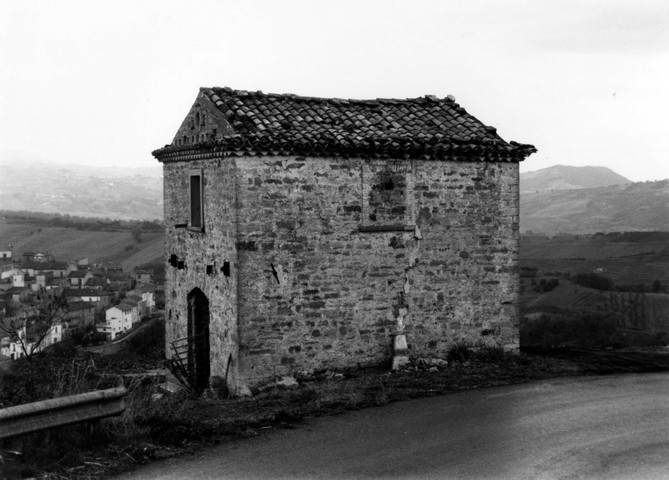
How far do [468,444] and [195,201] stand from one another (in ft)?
26.4

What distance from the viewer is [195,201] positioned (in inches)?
587

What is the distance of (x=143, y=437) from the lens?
8.58 m

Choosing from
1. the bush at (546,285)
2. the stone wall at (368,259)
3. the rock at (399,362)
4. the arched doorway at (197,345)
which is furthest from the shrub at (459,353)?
the bush at (546,285)

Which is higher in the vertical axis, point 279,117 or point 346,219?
point 279,117

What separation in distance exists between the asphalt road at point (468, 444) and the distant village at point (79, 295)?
2805 cm

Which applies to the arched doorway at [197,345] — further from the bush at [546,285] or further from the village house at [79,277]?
the village house at [79,277]

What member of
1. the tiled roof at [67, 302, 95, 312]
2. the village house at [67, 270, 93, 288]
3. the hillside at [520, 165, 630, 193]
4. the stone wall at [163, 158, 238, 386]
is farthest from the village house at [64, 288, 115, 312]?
the hillside at [520, 165, 630, 193]

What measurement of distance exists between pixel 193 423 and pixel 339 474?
93.6 inches

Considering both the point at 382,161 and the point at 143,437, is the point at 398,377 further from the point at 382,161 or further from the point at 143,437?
the point at 143,437

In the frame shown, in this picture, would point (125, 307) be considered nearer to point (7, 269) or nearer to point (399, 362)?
point (7, 269)

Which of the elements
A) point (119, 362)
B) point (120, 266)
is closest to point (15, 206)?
point (120, 266)

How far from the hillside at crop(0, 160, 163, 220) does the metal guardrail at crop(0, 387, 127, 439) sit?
117307 mm

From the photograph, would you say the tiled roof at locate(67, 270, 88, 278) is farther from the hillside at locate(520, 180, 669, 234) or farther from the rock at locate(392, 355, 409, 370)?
the hillside at locate(520, 180, 669, 234)

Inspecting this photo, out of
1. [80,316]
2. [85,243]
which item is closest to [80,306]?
[80,316]
